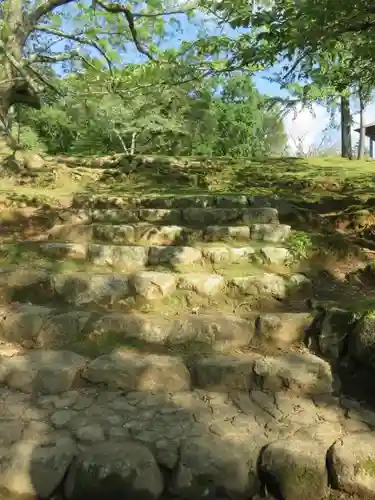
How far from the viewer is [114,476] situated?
7.25ft

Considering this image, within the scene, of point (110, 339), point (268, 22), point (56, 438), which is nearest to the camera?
point (56, 438)

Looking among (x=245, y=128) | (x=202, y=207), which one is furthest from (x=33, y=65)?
(x=245, y=128)

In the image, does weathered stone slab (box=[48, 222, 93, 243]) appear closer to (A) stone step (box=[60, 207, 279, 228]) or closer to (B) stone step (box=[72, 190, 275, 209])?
(A) stone step (box=[60, 207, 279, 228])

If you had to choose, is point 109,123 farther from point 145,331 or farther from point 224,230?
point 145,331

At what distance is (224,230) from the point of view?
4.66 metres

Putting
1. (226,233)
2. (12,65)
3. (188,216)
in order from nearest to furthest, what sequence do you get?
1. (226,233)
2. (188,216)
3. (12,65)

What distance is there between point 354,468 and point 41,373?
1832mm

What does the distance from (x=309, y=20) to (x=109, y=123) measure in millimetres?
16371

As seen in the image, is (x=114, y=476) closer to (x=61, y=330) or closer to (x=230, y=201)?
(x=61, y=330)

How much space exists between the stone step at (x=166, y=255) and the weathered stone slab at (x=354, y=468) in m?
2.10

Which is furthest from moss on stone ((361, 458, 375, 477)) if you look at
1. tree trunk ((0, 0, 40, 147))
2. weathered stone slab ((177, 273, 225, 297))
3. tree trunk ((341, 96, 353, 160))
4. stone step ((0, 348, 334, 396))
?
tree trunk ((341, 96, 353, 160))

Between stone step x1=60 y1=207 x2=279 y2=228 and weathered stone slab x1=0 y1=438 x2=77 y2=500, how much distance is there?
3180 mm

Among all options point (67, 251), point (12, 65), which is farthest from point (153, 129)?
point (67, 251)

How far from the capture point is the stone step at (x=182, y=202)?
18.9 ft
